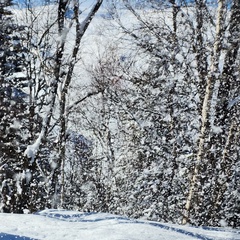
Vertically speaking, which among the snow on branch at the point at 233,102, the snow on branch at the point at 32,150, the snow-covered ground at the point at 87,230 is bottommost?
the snow-covered ground at the point at 87,230

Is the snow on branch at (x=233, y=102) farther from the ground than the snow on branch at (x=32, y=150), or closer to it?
farther from the ground

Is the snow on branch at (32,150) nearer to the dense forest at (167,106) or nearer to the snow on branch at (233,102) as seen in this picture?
the dense forest at (167,106)

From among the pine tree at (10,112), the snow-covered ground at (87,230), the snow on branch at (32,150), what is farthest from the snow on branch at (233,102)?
the pine tree at (10,112)

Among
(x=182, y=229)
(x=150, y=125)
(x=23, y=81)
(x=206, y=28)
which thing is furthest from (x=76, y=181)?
(x=182, y=229)

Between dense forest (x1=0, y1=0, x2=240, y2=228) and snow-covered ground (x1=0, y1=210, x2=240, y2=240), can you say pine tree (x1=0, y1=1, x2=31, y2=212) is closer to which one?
dense forest (x1=0, y1=0, x2=240, y2=228)

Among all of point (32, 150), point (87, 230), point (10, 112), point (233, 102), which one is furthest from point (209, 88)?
point (10, 112)

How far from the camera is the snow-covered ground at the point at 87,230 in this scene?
412 centimetres

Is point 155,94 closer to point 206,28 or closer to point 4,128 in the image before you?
point 206,28

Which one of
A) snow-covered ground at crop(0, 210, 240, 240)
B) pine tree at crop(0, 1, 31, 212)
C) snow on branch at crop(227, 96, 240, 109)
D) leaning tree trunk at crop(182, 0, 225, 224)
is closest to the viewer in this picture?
snow-covered ground at crop(0, 210, 240, 240)

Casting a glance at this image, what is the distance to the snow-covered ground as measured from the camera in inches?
162

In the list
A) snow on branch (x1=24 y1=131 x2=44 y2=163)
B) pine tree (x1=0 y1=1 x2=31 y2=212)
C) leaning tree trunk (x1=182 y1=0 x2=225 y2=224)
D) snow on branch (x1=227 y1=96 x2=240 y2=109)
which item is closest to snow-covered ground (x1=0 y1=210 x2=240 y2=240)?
leaning tree trunk (x1=182 y1=0 x2=225 y2=224)

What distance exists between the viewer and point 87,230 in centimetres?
445

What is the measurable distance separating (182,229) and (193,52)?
5.79m

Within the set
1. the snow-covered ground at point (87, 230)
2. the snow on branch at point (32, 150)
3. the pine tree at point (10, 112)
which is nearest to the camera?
the snow-covered ground at point (87, 230)
